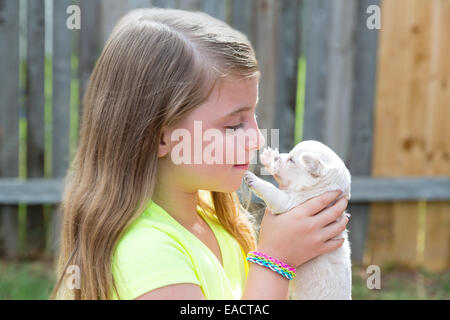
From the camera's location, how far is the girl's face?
141 centimetres

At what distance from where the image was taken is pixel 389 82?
3631 millimetres

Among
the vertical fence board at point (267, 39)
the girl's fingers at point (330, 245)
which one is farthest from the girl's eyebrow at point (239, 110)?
the vertical fence board at point (267, 39)

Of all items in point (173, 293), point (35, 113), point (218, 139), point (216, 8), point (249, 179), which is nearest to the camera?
point (173, 293)

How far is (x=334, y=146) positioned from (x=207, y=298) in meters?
2.39

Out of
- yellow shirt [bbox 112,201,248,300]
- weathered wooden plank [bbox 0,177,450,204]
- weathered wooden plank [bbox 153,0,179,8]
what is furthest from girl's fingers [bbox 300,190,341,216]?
weathered wooden plank [bbox 153,0,179,8]

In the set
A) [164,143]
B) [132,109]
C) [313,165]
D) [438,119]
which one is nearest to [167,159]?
[164,143]

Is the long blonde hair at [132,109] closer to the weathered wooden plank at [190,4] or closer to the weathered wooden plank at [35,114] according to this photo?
the weathered wooden plank at [190,4]

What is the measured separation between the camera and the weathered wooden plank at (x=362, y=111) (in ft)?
11.8

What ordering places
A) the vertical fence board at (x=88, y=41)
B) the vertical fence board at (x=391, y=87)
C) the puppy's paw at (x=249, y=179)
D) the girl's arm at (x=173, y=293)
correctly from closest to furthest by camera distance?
1. the girl's arm at (x=173, y=293)
2. the puppy's paw at (x=249, y=179)
3. the vertical fence board at (x=88, y=41)
4. the vertical fence board at (x=391, y=87)

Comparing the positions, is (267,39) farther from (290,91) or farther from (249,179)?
(249,179)

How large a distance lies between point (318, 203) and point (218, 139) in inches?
11.9

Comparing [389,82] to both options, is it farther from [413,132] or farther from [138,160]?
[138,160]

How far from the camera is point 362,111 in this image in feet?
12.0

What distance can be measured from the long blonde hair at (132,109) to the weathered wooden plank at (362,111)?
2.26 meters
